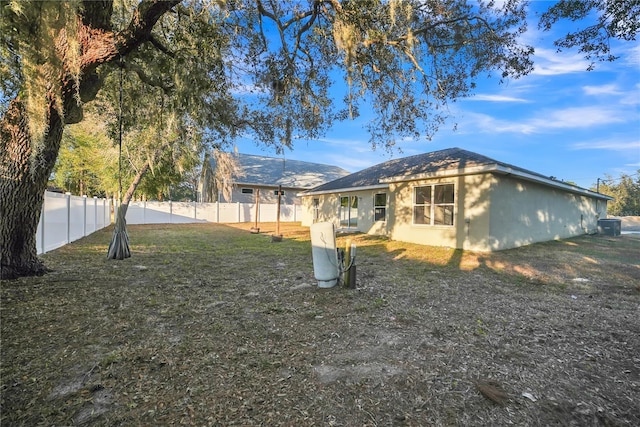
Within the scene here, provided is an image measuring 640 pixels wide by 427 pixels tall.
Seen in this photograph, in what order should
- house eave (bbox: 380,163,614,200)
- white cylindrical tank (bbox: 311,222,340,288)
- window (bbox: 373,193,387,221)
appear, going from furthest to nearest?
window (bbox: 373,193,387,221) → house eave (bbox: 380,163,614,200) → white cylindrical tank (bbox: 311,222,340,288)

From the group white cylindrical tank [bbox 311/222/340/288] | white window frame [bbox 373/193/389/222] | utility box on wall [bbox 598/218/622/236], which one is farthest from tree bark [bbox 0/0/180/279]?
utility box on wall [bbox 598/218/622/236]

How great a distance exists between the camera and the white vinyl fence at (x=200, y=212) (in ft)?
65.5

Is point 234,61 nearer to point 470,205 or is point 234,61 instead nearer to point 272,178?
point 470,205

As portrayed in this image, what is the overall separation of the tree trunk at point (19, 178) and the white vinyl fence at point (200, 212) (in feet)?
52.5

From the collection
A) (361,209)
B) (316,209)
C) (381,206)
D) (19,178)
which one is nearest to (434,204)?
(381,206)

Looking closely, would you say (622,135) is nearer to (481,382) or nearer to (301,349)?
(481,382)

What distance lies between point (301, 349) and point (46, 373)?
6.46ft

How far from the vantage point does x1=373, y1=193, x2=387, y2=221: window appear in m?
13.2

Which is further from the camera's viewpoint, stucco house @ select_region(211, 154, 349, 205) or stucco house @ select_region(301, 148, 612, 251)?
stucco house @ select_region(211, 154, 349, 205)

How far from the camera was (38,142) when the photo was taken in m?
4.14

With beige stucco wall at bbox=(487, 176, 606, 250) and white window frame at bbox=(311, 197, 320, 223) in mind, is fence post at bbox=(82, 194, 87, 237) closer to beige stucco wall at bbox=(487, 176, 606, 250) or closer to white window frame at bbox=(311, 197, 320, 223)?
white window frame at bbox=(311, 197, 320, 223)

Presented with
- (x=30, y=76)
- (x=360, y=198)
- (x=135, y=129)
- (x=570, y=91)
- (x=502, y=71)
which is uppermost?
(x=570, y=91)

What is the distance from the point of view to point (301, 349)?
115 inches

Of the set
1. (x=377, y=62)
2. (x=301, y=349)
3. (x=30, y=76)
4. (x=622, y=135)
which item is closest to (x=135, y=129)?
(x=30, y=76)
